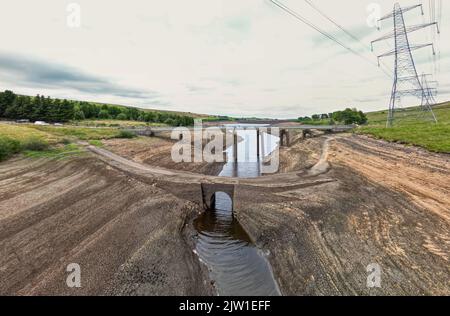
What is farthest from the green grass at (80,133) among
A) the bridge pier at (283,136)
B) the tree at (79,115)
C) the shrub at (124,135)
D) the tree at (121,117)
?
the tree at (121,117)

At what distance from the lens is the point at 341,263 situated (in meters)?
14.1

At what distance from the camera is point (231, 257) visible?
16672 millimetres

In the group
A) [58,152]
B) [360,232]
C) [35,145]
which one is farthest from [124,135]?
[360,232]

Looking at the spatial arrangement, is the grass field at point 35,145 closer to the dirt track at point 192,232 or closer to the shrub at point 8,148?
the shrub at point 8,148

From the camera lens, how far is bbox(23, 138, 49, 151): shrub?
122 ft

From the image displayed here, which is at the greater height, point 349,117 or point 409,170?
point 349,117

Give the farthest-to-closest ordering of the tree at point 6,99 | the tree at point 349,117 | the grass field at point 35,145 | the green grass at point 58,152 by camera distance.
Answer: the tree at point 349,117, the tree at point 6,99, the green grass at point 58,152, the grass field at point 35,145

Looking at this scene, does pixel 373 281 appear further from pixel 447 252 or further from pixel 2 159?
pixel 2 159

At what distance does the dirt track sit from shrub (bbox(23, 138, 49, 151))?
7933 mm

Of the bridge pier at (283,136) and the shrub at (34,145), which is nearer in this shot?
the shrub at (34,145)

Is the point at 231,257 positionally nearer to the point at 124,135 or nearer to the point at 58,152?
the point at 58,152

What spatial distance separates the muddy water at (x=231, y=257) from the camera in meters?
13.8

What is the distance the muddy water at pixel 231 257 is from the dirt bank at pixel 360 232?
2.42 feet

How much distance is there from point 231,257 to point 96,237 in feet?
29.5
